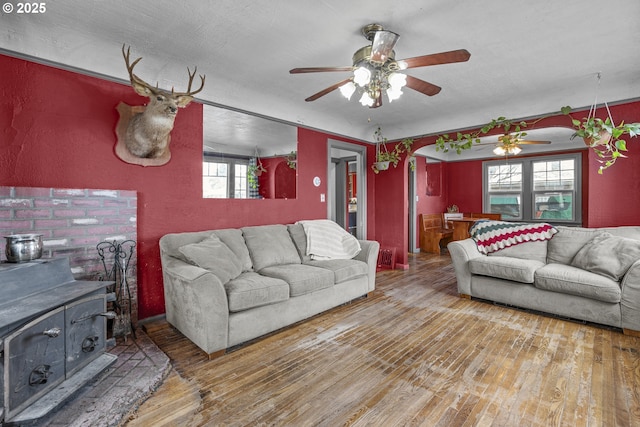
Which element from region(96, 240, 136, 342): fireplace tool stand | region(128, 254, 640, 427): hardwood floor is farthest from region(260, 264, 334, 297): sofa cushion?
region(96, 240, 136, 342): fireplace tool stand

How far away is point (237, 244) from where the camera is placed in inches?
121

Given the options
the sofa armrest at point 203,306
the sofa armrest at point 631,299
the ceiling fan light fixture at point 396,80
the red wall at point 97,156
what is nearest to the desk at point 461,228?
the sofa armrest at point 631,299

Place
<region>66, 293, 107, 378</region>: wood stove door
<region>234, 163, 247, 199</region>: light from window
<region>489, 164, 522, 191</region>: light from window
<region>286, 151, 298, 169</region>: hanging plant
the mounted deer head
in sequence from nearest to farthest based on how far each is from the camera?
<region>66, 293, 107, 378</region>: wood stove door
the mounted deer head
<region>234, 163, 247, 199</region>: light from window
<region>286, 151, 298, 169</region>: hanging plant
<region>489, 164, 522, 191</region>: light from window

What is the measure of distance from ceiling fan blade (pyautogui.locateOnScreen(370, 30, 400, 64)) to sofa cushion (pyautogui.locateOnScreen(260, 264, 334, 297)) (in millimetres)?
1941

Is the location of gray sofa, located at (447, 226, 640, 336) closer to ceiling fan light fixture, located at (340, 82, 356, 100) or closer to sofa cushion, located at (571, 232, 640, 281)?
sofa cushion, located at (571, 232, 640, 281)

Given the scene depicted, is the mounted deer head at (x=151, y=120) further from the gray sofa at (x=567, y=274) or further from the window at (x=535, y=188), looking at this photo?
the window at (x=535, y=188)

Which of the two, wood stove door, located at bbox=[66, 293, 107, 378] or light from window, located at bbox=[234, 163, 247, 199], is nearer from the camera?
wood stove door, located at bbox=[66, 293, 107, 378]

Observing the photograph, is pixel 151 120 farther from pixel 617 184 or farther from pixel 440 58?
pixel 617 184

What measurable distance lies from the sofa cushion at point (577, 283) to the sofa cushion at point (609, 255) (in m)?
0.07

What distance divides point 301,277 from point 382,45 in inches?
79.7

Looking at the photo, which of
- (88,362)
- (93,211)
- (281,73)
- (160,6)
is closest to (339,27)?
(281,73)

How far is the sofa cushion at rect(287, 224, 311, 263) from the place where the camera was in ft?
11.8

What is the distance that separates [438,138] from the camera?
4715 mm

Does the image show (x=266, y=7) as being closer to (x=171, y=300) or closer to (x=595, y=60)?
(x=171, y=300)
